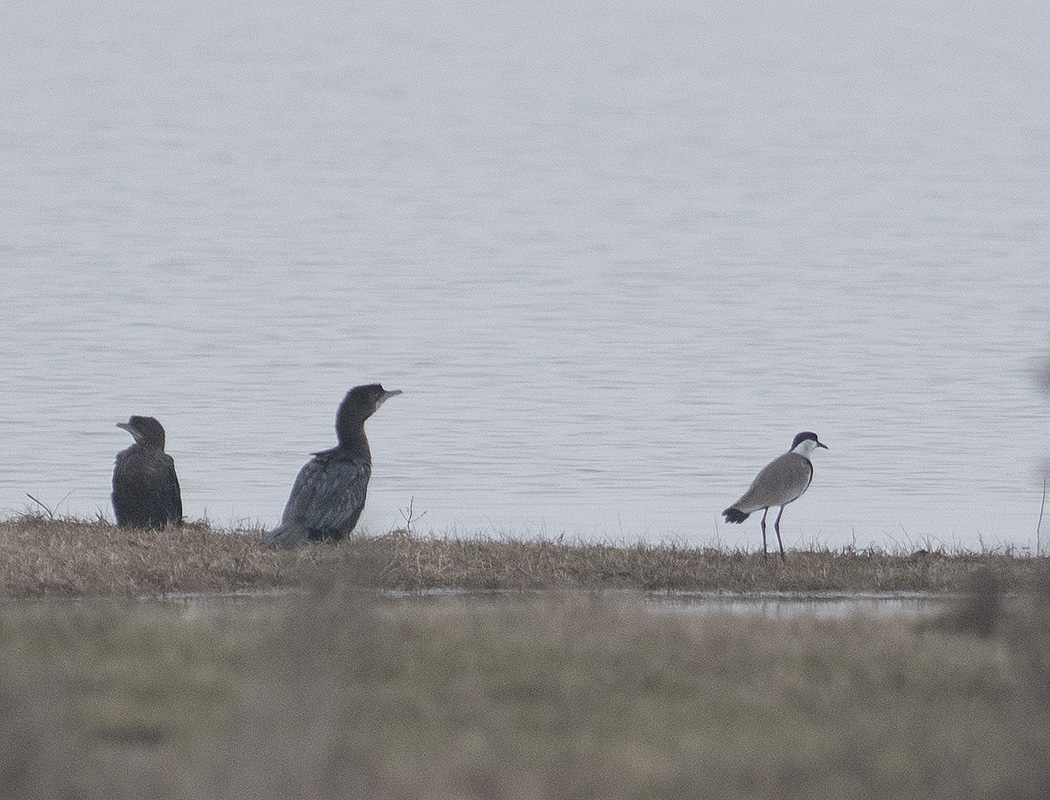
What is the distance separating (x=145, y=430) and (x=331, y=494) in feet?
8.11

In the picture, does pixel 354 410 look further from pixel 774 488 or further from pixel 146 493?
pixel 774 488

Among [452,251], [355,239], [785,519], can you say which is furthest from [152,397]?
[355,239]

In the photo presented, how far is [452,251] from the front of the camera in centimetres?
7481

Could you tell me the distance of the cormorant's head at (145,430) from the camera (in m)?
16.7

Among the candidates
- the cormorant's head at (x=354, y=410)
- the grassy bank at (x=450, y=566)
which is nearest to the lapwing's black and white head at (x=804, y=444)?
the grassy bank at (x=450, y=566)

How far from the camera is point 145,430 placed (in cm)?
1678

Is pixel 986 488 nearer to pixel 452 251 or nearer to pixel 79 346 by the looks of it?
pixel 79 346

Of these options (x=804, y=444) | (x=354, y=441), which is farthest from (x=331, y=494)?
(x=804, y=444)

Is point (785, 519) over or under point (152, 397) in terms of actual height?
under

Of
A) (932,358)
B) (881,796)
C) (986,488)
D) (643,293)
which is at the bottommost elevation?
(881,796)

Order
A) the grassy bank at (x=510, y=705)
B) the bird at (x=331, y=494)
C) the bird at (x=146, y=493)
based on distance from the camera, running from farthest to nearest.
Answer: the bird at (x=146, y=493) < the bird at (x=331, y=494) < the grassy bank at (x=510, y=705)

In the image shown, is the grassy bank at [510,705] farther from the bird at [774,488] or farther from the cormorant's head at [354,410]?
the cormorant's head at [354,410]

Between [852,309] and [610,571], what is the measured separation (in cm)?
3805

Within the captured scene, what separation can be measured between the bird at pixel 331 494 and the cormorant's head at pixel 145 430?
187cm
